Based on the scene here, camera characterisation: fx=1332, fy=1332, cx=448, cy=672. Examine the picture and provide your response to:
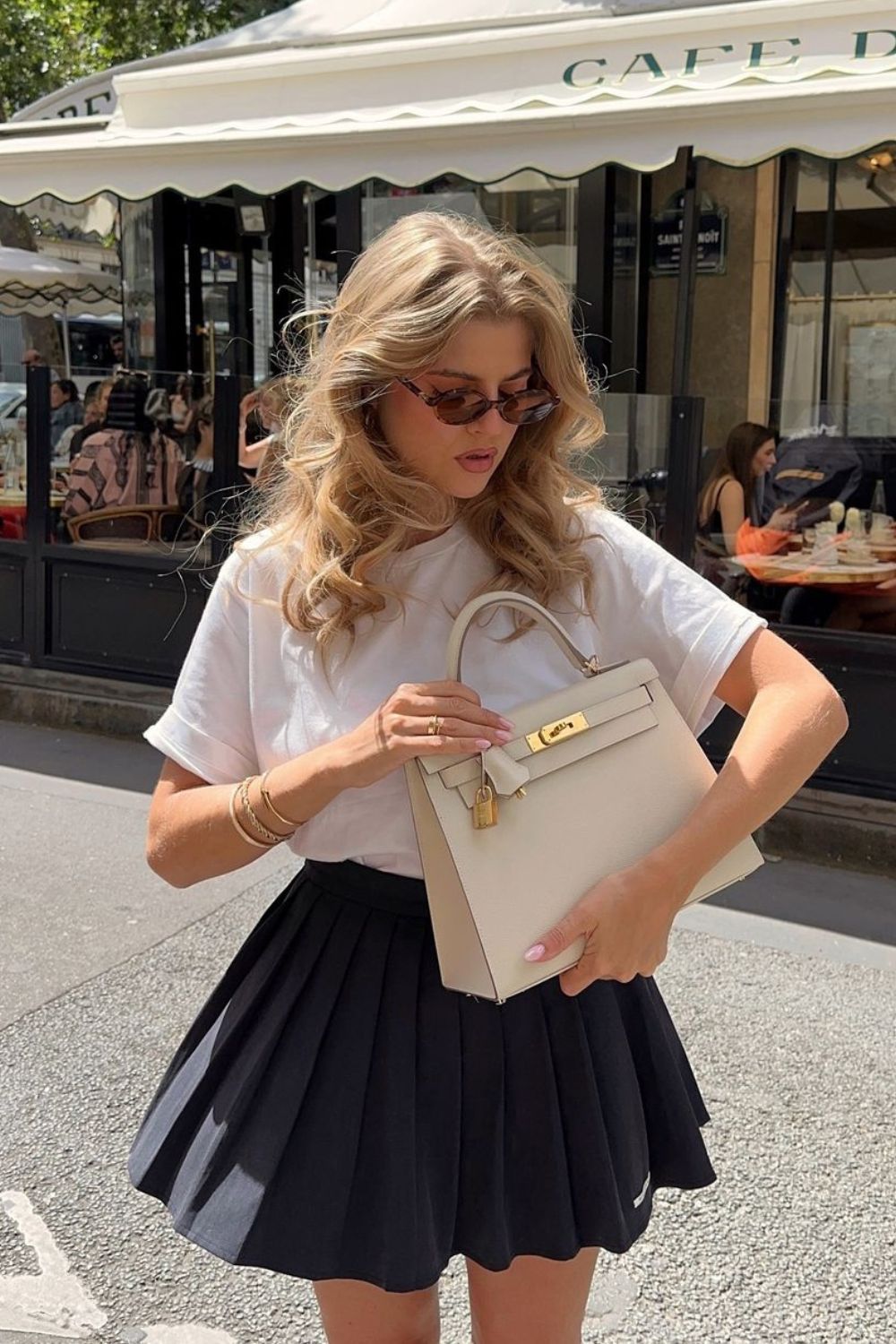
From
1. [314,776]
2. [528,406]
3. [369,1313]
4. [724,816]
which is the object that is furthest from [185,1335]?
[528,406]

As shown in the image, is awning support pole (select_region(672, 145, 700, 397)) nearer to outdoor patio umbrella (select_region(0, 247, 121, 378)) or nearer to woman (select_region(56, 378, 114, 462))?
woman (select_region(56, 378, 114, 462))

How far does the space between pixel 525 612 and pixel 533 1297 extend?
0.84 metres

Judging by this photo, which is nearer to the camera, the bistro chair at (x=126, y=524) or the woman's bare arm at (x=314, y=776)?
the woman's bare arm at (x=314, y=776)

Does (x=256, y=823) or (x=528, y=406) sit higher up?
(x=528, y=406)

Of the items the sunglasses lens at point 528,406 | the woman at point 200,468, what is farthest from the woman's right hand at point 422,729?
the woman at point 200,468

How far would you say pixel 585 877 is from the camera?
4.77ft

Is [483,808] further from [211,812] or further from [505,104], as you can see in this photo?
[505,104]

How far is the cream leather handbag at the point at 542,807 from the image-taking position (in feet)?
4.59

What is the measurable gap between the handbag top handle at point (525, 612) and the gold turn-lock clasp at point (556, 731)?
8 centimetres

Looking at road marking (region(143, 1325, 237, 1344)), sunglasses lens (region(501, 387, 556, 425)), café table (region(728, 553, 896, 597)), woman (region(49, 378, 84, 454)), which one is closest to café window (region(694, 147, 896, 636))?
café table (region(728, 553, 896, 597))

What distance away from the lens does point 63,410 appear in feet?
23.0

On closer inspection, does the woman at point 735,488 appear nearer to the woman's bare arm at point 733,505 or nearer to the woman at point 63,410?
the woman's bare arm at point 733,505

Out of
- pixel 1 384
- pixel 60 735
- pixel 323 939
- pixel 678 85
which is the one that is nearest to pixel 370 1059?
pixel 323 939

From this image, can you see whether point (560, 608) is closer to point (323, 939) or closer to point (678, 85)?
point (323, 939)
